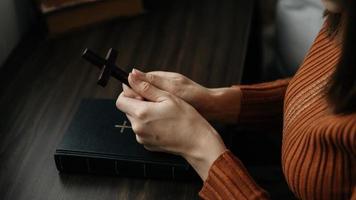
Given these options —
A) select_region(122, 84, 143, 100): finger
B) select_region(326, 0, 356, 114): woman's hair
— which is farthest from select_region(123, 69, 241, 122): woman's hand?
select_region(326, 0, 356, 114): woman's hair

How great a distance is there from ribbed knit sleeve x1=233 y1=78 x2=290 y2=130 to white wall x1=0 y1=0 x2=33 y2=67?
21.8 inches

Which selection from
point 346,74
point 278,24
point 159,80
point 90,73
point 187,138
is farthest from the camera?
point 278,24

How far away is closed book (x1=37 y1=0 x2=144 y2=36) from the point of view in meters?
1.13

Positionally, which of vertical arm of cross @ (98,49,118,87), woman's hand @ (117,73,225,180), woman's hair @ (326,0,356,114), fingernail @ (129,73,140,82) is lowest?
woman's hand @ (117,73,225,180)

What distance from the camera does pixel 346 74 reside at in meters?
0.67

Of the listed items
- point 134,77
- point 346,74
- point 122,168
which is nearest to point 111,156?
point 122,168

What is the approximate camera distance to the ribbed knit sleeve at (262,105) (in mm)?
934

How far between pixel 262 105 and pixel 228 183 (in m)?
0.24

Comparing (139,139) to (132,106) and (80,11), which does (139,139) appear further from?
(80,11)

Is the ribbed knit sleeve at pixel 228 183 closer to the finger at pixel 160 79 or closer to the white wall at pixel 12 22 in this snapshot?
the finger at pixel 160 79

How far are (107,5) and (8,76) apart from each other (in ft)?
0.93

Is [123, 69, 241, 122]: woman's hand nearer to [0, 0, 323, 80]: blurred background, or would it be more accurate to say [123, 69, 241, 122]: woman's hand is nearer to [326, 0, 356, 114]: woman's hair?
[326, 0, 356, 114]: woman's hair

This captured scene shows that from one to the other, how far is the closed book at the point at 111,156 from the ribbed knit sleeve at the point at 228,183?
2.0 inches

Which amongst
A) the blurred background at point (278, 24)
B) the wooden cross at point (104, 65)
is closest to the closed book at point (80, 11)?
the blurred background at point (278, 24)
